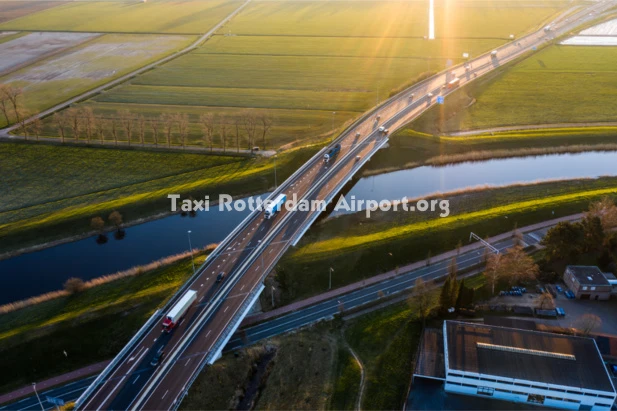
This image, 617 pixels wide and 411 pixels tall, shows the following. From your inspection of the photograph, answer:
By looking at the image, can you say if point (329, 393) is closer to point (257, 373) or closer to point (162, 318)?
point (257, 373)

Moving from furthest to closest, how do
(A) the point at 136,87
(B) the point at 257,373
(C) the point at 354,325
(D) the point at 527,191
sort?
(A) the point at 136,87 < (D) the point at 527,191 < (C) the point at 354,325 < (B) the point at 257,373

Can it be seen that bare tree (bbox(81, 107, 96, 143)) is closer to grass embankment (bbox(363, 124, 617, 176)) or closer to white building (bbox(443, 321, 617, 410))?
grass embankment (bbox(363, 124, 617, 176))

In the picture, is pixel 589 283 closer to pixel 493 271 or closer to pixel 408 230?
pixel 493 271

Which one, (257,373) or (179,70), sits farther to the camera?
(179,70)

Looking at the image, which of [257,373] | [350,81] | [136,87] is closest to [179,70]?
[136,87]

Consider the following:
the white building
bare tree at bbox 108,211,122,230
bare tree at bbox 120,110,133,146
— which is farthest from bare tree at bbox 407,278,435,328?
bare tree at bbox 120,110,133,146

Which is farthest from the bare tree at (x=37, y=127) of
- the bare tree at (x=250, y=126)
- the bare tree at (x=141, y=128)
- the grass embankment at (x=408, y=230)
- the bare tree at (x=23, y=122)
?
the grass embankment at (x=408, y=230)
